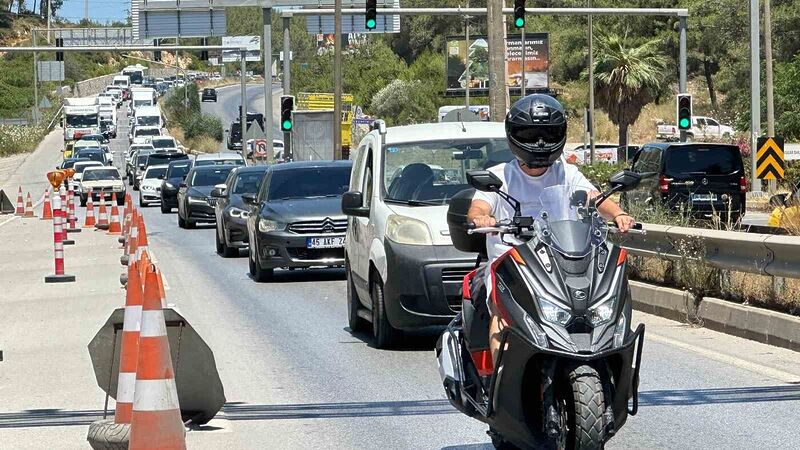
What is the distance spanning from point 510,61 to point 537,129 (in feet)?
273

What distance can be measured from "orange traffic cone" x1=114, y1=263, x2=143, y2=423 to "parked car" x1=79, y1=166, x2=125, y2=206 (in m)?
41.2

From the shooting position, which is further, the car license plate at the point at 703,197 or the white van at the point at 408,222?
the car license plate at the point at 703,197

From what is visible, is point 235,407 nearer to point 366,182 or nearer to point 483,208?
point 483,208

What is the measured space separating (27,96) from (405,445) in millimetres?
126884

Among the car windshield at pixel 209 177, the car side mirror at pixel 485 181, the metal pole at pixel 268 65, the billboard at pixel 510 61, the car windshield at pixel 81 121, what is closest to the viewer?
the car side mirror at pixel 485 181

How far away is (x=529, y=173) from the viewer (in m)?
7.07

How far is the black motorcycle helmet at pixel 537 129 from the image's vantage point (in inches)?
269

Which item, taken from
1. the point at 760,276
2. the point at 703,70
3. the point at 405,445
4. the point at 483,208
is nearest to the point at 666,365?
the point at 760,276

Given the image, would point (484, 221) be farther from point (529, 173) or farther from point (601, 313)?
point (601, 313)

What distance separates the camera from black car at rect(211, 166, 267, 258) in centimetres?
2423

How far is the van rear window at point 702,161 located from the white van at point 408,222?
1654 cm

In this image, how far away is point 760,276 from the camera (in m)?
13.4

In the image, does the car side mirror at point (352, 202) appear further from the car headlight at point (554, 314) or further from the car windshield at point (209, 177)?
the car windshield at point (209, 177)

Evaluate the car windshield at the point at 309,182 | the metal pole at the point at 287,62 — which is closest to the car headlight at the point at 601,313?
the car windshield at the point at 309,182
